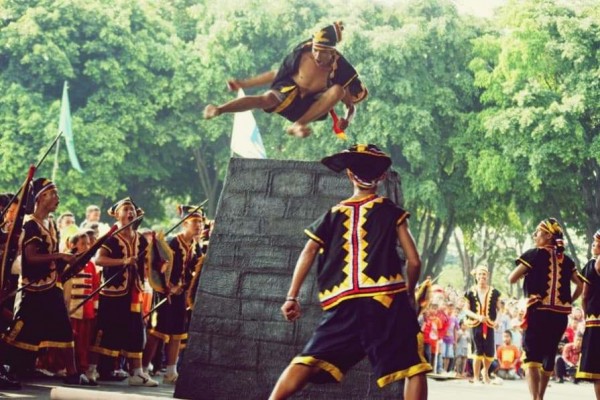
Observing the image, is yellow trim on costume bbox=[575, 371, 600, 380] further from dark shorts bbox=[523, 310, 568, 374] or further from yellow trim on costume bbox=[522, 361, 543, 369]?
yellow trim on costume bbox=[522, 361, 543, 369]

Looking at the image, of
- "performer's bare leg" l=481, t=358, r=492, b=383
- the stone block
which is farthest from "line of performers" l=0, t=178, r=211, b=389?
"performer's bare leg" l=481, t=358, r=492, b=383

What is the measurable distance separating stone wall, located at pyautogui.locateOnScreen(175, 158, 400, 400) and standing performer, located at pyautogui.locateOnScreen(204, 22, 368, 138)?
66 cm

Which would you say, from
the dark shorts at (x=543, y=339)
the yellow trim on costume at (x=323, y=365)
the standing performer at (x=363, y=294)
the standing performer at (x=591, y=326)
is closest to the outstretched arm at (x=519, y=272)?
the dark shorts at (x=543, y=339)

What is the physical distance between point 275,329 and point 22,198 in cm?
229

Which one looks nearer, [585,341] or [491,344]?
[585,341]

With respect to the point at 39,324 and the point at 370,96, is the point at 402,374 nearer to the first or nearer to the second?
the point at 39,324

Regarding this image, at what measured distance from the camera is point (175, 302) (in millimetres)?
13594

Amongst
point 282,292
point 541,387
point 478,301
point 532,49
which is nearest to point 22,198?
point 282,292

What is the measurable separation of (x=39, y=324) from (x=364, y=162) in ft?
15.4

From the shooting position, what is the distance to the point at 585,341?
12812 millimetres

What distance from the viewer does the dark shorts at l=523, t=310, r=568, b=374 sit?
41.3 feet

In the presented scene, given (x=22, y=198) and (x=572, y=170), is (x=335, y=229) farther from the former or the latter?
(x=572, y=170)

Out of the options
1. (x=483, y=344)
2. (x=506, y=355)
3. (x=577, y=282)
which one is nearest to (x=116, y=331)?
(x=577, y=282)

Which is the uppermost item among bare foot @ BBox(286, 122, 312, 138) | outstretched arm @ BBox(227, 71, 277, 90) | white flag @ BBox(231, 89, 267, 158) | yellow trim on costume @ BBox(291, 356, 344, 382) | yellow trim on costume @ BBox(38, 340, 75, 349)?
white flag @ BBox(231, 89, 267, 158)
